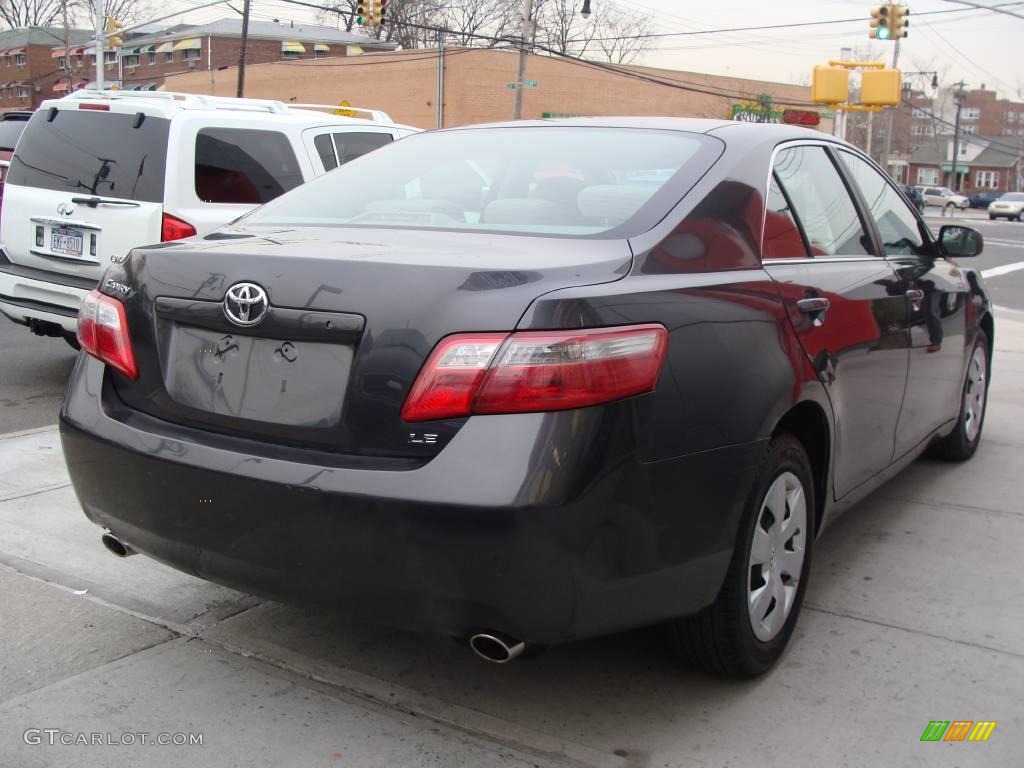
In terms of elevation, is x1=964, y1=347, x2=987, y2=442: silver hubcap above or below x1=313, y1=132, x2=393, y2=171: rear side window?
below

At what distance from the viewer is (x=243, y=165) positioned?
283 inches

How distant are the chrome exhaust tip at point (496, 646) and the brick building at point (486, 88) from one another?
41.0 meters

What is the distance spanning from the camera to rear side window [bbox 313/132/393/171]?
7695mm

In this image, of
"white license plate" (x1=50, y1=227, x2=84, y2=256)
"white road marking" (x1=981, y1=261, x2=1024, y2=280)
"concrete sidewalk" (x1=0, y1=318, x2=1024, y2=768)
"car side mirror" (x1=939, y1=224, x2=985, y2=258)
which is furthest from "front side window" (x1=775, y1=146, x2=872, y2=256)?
"white road marking" (x1=981, y1=261, x2=1024, y2=280)

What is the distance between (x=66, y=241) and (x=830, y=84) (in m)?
19.4

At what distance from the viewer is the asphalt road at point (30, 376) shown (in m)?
6.41

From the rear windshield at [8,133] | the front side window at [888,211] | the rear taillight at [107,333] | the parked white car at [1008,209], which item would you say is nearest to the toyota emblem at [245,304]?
the rear taillight at [107,333]

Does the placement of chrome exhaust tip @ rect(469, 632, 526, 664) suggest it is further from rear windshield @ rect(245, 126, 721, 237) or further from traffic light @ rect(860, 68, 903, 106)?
traffic light @ rect(860, 68, 903, 106)

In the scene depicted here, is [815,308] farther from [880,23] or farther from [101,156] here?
[880,23]

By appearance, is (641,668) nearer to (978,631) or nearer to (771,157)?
(978,631)

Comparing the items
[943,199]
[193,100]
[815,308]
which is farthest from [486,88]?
[815,308]

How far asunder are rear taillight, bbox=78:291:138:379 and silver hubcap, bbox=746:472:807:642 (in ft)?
5.83

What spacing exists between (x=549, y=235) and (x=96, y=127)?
4.91 meters

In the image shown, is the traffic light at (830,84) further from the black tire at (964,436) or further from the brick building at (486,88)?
the brick building at (486,88)
